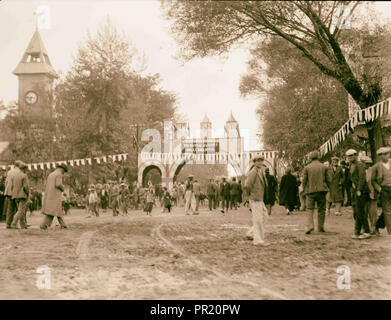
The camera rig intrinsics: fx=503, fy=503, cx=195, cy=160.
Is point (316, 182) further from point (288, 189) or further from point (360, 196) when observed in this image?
point (288, 189)

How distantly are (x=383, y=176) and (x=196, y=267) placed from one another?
4.88 m

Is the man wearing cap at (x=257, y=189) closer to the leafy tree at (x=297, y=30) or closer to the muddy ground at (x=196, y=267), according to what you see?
the muddy ground at (x=196, y=267)

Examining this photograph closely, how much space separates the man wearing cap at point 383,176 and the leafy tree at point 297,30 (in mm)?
2013

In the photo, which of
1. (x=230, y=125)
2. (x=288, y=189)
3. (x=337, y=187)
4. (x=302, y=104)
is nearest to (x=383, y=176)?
(x=230, y=125)

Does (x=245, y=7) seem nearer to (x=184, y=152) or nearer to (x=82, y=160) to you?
(x=184, y=152)

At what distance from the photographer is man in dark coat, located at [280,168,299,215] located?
711 inches

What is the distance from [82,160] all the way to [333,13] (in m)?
10.7

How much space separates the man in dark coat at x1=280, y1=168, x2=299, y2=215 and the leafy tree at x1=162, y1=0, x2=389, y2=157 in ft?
16.3

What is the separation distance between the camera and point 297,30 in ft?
31.4

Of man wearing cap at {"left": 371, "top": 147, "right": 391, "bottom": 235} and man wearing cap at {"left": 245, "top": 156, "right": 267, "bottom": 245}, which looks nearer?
man wearing cap at {"left": 245, "top": 156, "right": 267, "bottom": 245}

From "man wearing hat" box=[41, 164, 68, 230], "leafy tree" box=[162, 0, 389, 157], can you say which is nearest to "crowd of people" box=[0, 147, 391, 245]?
"man wearing hat" box=[41, 164, 68, 230]

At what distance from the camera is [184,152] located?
7.95 m

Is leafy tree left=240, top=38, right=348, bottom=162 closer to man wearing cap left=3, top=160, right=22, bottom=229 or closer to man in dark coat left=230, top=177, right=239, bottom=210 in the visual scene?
man in dark coat left=230, top=177, right=239, bottom=210
